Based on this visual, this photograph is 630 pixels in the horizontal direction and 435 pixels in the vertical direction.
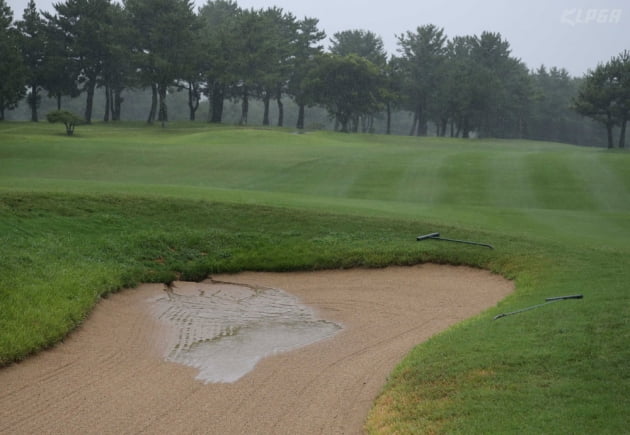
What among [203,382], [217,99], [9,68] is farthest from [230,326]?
[217,99]

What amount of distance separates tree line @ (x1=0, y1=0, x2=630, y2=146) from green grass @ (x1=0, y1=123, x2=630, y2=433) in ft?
137

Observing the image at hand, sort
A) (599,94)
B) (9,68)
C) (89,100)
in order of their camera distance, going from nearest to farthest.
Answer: (9,68) → (599,94) → (89,100)

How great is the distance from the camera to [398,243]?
16.4 metres

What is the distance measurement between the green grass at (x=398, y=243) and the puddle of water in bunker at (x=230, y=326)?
138cm

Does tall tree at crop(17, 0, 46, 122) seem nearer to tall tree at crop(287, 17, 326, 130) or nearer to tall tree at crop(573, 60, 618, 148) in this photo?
tall tree at crop(287, 17, 326, 130)

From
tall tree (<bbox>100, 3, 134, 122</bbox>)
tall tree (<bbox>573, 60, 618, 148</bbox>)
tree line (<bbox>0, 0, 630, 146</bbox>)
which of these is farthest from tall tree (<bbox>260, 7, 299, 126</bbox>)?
tall tree (<bbox>573, 60, 618, 148</bbox>)

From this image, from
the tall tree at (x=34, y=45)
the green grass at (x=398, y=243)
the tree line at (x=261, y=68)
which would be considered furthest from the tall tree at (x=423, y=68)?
the green grass at (x=398, y=243)

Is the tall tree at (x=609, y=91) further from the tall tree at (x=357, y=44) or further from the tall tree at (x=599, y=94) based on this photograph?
the tall tree at (x=357, y=44)

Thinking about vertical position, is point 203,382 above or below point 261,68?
below

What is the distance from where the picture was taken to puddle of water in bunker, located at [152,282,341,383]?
939 centimetres

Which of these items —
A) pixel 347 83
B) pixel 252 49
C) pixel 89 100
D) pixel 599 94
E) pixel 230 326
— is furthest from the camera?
pixel 347 83

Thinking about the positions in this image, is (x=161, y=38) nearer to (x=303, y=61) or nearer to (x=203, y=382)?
(x=303, y=61)

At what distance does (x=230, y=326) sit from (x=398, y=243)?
6364 mm

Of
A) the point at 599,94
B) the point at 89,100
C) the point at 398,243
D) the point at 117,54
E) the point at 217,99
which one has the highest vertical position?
the point at 117,54
